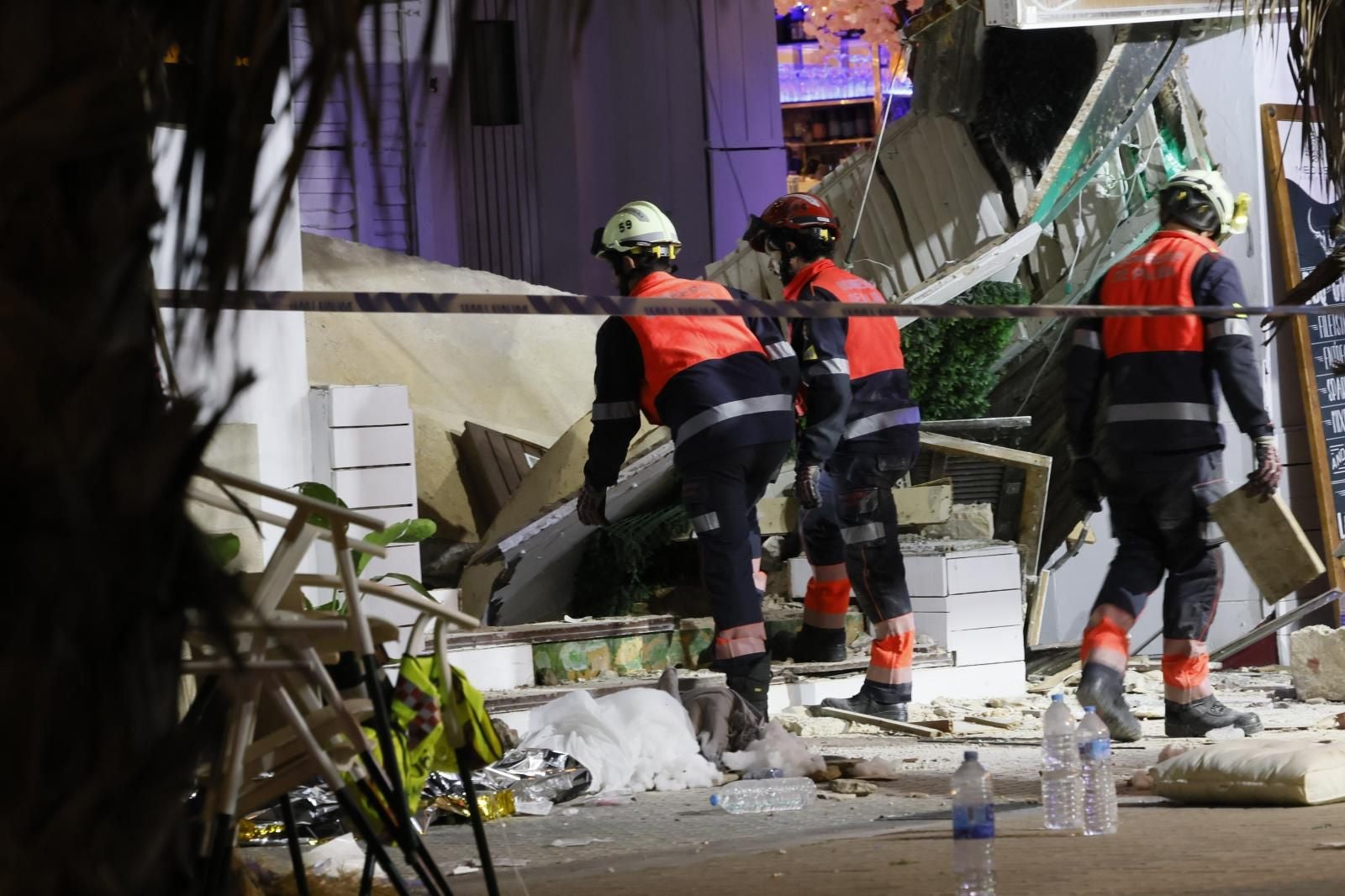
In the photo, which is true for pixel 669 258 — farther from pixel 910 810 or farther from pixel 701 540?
pixel 910 810

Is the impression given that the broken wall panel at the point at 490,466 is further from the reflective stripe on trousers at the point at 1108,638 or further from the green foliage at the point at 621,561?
the reflective stripe on trousers at the point at 1108,638

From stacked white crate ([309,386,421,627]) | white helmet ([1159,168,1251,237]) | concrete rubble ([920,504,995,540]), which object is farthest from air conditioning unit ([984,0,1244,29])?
stacked white crate ([309,386,421,627])

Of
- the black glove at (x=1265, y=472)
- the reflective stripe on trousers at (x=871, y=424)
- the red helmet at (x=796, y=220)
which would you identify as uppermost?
the red helmet at (x=796, y=220)

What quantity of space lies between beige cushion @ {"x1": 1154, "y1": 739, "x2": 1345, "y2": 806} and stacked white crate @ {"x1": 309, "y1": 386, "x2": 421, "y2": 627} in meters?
3.07

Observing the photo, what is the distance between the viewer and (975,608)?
331 inches

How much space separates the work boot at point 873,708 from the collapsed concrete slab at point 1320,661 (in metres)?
2.18

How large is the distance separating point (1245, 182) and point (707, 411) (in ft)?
19.1

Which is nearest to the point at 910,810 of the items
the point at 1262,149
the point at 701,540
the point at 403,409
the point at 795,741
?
the point at 795,741

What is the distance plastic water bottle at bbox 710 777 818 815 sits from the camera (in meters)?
5.36

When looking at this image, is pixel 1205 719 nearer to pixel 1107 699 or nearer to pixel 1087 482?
pixel 1107 699

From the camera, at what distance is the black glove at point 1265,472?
6305 mm

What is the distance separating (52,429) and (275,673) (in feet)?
3.76

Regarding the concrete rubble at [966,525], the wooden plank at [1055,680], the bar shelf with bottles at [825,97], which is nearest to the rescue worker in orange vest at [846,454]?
the wooden plank at [1055,680]

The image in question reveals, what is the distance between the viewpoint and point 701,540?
6.63m
